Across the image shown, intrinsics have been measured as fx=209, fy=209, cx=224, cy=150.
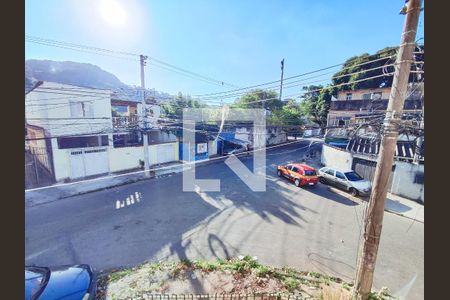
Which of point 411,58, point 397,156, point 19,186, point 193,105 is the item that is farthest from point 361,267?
point 193,105

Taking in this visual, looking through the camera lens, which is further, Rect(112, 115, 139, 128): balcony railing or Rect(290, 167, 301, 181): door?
Rect(112, 115, 139, 128): balcony railing

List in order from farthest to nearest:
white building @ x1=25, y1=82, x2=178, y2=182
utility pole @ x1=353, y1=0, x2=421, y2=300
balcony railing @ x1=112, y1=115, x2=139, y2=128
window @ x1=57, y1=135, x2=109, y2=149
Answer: balcony railing @ x1=112, y1=115, x2=139, y2=128 → window @ x1=57, y1=135, x2=109, y2=149 → white building @ x1=25, y1=82, x2=178, y2=182 → utility pole @ x1=353, y1=0, x2=421, y2=300

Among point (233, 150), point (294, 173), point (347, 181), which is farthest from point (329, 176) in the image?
point (233, 150)

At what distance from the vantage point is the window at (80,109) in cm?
1362

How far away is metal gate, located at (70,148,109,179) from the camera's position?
1340cm

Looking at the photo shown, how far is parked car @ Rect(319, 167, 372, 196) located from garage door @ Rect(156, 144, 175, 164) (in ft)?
40.3

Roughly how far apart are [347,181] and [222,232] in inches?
325

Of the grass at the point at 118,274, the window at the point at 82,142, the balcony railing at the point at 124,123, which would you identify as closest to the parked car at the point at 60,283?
the grass at the point at 118,274

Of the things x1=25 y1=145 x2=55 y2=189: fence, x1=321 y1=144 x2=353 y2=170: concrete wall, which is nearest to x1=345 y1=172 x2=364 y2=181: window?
x1=321 y1=144 x2=353 y2=170: concrete wall

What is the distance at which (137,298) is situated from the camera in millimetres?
4426

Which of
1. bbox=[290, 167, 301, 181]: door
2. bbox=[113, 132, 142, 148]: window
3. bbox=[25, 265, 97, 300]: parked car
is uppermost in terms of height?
bbox=[113, 132, 142, 148]: window

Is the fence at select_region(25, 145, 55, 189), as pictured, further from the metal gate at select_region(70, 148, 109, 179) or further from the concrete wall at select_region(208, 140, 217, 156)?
the concrete wall at select_region(208, 140, 217, 156)

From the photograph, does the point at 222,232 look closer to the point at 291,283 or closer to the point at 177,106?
the point at 291,283

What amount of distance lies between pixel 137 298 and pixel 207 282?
1.61m
